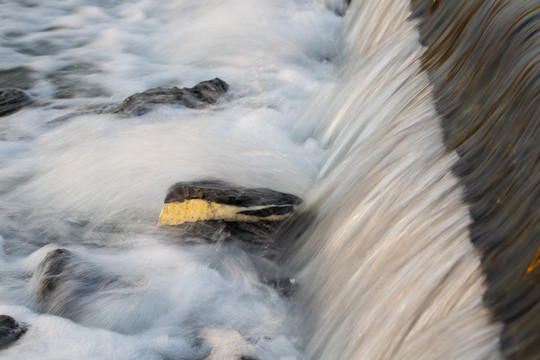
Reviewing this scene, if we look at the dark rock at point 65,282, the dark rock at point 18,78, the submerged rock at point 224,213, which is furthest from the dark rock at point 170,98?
the dark rock at point 65,282

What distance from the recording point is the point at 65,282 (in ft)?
12.3

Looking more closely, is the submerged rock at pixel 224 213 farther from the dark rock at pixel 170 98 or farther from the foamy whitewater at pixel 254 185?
the dark rock at pixel 170 98

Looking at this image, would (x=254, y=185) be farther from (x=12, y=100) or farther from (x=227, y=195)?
(x=12, y=100)

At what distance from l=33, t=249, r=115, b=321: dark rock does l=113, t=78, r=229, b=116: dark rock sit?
222cm

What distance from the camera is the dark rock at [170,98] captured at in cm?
592

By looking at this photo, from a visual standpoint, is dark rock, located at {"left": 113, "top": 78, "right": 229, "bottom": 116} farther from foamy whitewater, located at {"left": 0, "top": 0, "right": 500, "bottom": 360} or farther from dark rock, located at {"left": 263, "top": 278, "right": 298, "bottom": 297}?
dark rock, located at {"left": 263, "top": 278, "right": 298, "bottom": 297}

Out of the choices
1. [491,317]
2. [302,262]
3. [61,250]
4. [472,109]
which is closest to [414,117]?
[472,109]

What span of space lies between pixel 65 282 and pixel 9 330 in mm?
428

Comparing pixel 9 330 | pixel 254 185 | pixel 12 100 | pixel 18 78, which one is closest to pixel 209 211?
pixel 254 185

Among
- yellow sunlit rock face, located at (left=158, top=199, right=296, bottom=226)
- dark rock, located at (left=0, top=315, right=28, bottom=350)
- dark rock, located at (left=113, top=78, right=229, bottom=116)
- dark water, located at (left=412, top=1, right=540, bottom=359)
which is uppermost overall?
dark water, located at (left=412, top=1, right=540, bottom=359)

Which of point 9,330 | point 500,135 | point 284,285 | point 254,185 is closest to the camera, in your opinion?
point 500,135

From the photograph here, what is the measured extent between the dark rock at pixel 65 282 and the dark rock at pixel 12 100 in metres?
2.86

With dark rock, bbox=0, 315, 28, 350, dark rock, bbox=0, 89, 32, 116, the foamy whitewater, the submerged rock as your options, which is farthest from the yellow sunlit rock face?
dark rock, bbox=0, 89, 32, 116

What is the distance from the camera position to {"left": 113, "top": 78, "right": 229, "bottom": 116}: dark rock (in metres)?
5.92
